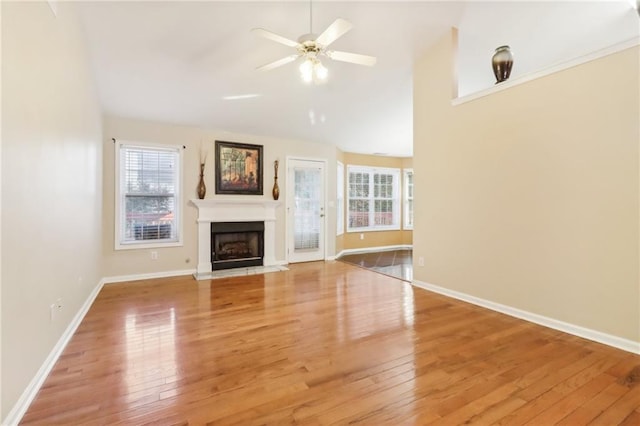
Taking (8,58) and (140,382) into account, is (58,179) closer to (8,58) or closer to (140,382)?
(8,58)

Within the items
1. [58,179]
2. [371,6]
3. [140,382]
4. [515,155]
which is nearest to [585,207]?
[515,155]

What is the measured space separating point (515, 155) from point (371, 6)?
2.17 m

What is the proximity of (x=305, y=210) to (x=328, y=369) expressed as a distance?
4.23m

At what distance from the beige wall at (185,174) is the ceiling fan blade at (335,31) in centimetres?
323

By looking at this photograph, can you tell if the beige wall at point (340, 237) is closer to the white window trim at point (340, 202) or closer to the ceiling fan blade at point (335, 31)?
the white window trim at point (340, 202)

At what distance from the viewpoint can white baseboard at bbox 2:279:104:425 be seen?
5.08ft

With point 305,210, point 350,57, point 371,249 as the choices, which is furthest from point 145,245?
point 371,249

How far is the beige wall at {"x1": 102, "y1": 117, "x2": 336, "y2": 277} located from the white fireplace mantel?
113 mm

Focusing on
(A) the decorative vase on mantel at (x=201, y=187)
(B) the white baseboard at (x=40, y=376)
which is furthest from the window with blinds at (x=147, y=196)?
(B) the white baseboard at (x=40, y=376)

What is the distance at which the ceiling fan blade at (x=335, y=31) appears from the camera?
7.45ft

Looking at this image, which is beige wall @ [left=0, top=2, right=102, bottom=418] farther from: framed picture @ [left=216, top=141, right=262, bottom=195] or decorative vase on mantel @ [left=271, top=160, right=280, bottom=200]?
decorative vase on mantel @ [left=271, top=160, right=280, bottom=200]

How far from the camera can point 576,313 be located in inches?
105

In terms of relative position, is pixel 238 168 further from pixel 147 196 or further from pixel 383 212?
pixel 383 212

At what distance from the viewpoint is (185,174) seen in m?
4.98
